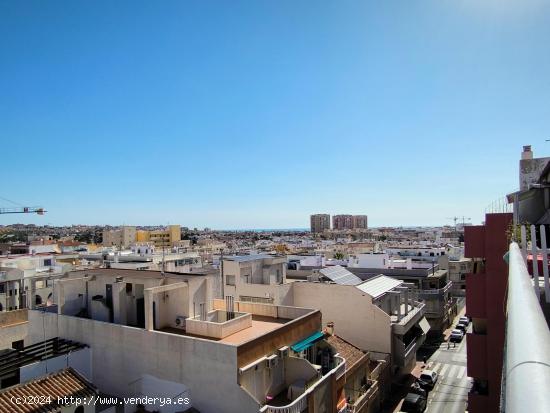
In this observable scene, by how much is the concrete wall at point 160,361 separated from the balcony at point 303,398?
721mm

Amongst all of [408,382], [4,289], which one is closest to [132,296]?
[4,289]

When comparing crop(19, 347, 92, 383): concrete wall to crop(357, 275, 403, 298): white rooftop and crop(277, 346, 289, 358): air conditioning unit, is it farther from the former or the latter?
crop(357, 275, 403, 298): white rooftop

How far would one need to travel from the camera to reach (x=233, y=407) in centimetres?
1370

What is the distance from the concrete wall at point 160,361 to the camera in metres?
13.8

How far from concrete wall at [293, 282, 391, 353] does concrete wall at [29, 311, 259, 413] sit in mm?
13948

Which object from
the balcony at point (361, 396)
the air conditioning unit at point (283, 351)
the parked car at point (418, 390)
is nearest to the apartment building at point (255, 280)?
the balcony at point (361, 396)

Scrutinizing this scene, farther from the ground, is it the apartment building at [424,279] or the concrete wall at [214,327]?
the concrete wall at [214,327]

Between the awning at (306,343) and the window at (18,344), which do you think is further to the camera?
the window at (18,344)

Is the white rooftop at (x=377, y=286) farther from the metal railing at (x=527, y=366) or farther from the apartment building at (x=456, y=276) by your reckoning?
the apartment building at (x=456, y=276)

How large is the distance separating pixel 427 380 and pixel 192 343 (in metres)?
20.1

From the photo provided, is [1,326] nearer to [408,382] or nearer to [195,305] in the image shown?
[195,305]

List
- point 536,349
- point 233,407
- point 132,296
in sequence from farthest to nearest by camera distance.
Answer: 1. point 132,296
2. point 233,407
3. point 536,349

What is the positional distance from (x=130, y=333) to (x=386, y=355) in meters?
16.7

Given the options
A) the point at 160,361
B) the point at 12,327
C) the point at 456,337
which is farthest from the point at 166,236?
the point at 160,361
